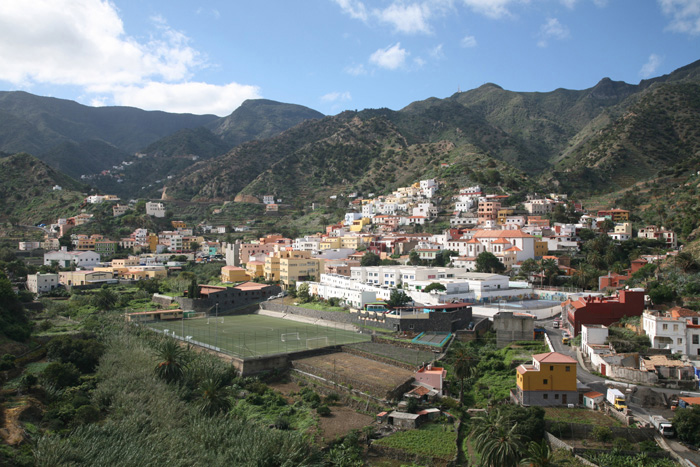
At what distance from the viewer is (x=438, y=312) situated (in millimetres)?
29766

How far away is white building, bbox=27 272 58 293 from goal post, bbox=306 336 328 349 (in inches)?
1029

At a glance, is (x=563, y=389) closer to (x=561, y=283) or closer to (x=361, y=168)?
(x=561, y=283)

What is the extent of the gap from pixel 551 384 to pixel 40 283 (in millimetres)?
40465

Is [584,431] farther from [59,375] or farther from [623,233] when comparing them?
[623,233]

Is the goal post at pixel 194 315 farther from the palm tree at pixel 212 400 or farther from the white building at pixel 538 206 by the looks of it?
the white building at pixel 538 206

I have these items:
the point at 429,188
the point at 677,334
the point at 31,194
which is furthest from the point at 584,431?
the point at 31,194

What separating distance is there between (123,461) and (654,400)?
1657cm

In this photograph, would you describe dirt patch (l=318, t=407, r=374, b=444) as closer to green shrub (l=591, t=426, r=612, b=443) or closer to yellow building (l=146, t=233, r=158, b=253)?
green shrub (l=591, t=426, r=612, b=443)

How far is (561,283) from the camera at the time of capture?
37688mm

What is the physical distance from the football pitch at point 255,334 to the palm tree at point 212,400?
5914 millimetres

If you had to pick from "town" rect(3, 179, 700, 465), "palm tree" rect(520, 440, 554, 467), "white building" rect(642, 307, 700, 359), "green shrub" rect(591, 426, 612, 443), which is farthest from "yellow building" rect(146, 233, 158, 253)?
"palm tree" rect(520, 440, 554, 467)

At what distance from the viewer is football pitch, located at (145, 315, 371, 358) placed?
2712 centimetres

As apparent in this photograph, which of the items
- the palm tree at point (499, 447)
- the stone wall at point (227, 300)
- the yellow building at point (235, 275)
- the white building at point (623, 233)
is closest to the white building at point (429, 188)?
the white building at point (623, 233)

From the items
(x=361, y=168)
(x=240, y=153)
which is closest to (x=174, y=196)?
(x=240, y=153)
